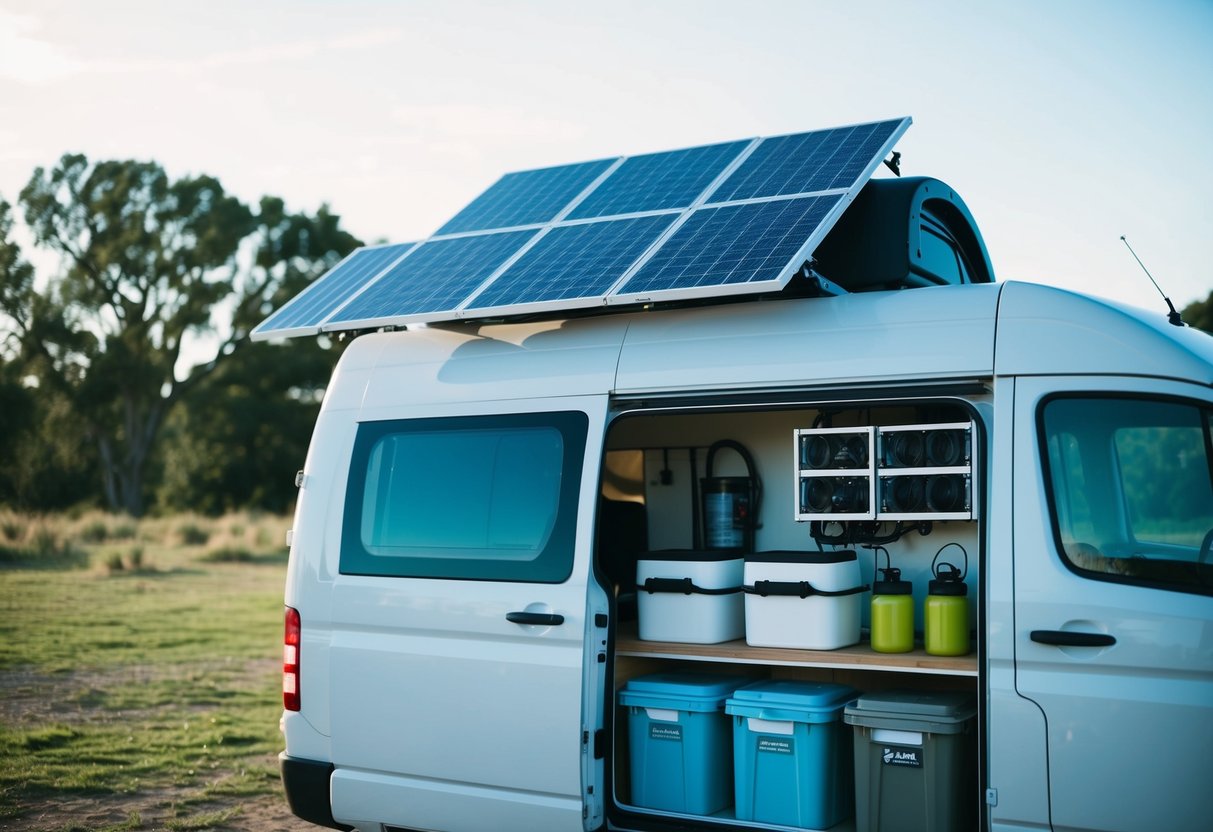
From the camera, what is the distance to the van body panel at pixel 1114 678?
3697 mm

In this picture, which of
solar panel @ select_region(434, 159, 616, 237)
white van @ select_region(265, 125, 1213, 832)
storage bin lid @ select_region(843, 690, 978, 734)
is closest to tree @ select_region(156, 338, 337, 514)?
solar panel @ select_region(434, 159, 616, 237)

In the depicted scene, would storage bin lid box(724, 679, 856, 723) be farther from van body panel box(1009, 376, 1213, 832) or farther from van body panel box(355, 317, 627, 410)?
van body panel box(355, 317, 627, 410)

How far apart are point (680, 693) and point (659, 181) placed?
2.64 meters

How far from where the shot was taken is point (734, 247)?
4.81m

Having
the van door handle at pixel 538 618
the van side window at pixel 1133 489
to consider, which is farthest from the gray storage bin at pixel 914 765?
the van door handle at pixel 538 618

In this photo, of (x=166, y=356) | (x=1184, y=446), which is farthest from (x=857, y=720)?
(x=166, y=356)

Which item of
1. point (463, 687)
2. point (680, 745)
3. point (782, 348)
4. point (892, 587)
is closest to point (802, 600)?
point (892, 587)

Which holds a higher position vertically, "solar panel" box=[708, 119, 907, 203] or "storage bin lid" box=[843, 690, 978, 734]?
"solar panel" box=[708, 119, 907, 203]

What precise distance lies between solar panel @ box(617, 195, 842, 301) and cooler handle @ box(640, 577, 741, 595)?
135cm

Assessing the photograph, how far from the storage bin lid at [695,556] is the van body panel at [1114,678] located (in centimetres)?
154

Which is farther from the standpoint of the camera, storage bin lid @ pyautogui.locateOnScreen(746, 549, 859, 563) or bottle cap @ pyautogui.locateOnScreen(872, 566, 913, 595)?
storage bin lid @ pyautogui.locateOnScreen(746, 549, 859, 563)

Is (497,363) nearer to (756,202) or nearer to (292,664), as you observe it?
(756,202)

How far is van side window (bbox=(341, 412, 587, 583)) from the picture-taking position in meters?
4.92

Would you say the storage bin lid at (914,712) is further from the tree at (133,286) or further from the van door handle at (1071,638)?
the tree at (133,286)
